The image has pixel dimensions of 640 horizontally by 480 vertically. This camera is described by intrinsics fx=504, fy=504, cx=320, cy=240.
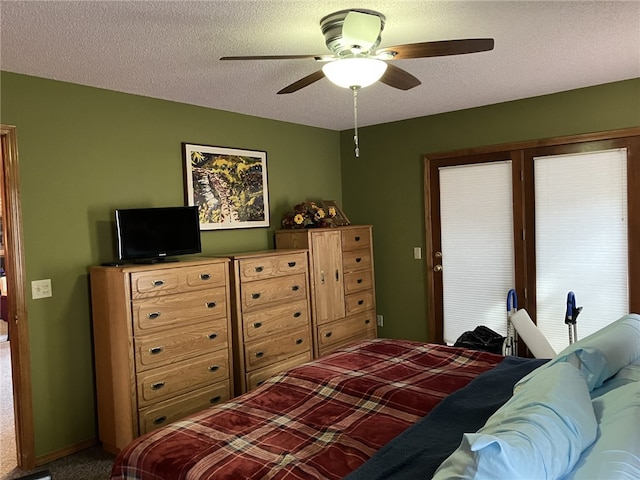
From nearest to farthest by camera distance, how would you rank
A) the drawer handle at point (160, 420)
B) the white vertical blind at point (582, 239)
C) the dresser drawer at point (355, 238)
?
the drawer handle at point (160, 420), the white vertical blind at point (582, 239), the dresser drawer at point (355, 238)

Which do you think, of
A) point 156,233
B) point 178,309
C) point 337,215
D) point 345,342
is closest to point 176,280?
point 178,309

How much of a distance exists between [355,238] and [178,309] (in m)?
2.16

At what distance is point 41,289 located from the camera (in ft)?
10.8

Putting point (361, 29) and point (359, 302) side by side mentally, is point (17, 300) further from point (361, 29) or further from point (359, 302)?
point (359, 302)

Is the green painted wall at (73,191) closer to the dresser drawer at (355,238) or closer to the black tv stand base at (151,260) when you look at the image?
the black tv stand base at (151,260)

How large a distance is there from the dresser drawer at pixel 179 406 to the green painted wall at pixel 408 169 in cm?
226

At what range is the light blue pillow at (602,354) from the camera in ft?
6.82

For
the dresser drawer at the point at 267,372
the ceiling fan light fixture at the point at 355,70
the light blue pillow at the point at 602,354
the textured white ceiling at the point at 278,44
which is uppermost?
the textured white ceiling at the point at 278,44

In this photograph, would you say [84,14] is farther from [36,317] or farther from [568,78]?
[568,78]

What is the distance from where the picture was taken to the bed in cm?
137

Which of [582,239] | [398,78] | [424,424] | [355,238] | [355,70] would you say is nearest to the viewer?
[424,424]

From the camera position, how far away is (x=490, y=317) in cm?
477

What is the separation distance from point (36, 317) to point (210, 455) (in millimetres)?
2057

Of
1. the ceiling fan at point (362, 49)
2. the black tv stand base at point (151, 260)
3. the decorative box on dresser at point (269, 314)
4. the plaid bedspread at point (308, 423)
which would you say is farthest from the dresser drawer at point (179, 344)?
the ceiling fan at point (362, 49)
